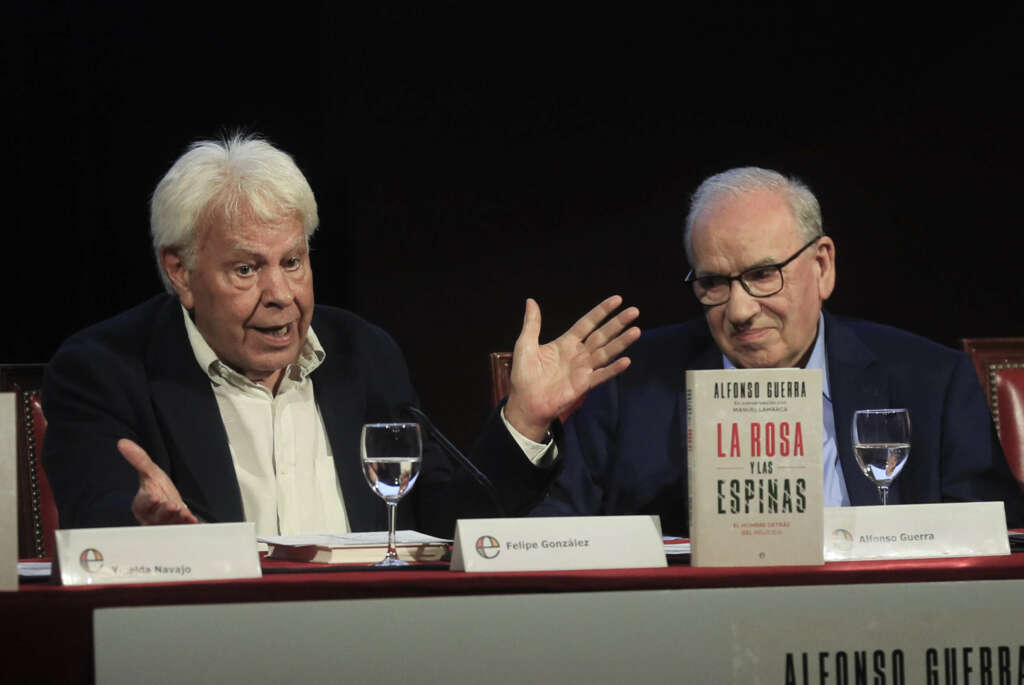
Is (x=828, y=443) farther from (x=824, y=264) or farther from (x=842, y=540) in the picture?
(x=842, y=540)

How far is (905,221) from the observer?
3732 millimetres

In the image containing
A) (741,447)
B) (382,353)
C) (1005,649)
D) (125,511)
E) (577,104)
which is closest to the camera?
(1005,649)

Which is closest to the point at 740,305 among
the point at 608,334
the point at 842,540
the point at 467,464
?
the point at 608,334

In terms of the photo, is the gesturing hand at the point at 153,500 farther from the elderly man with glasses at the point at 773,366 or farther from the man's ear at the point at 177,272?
the elderly man with glasses at the point at 773,366

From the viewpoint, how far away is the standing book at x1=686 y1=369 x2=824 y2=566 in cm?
139

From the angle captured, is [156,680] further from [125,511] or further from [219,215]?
[219,215]

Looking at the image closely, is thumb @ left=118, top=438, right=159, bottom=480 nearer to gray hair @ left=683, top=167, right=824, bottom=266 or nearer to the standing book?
the standing book

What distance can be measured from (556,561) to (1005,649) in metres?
0.48

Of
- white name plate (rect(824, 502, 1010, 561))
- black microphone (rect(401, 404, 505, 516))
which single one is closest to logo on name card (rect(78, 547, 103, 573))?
black microphone (rect(401, 404, 505, 516))

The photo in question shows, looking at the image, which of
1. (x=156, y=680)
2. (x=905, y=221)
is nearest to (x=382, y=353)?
(x=156, y=680)

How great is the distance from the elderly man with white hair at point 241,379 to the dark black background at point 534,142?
1.14m

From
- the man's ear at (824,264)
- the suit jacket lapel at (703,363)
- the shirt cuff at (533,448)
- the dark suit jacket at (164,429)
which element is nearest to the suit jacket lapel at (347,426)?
the dark suit jacket at (164,429)

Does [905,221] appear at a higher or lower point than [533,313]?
higher

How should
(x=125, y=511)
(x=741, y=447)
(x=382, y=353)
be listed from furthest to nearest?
1. (x=382, y=353)
2. (x=125, y=511)
3. (x=741, y=447)
